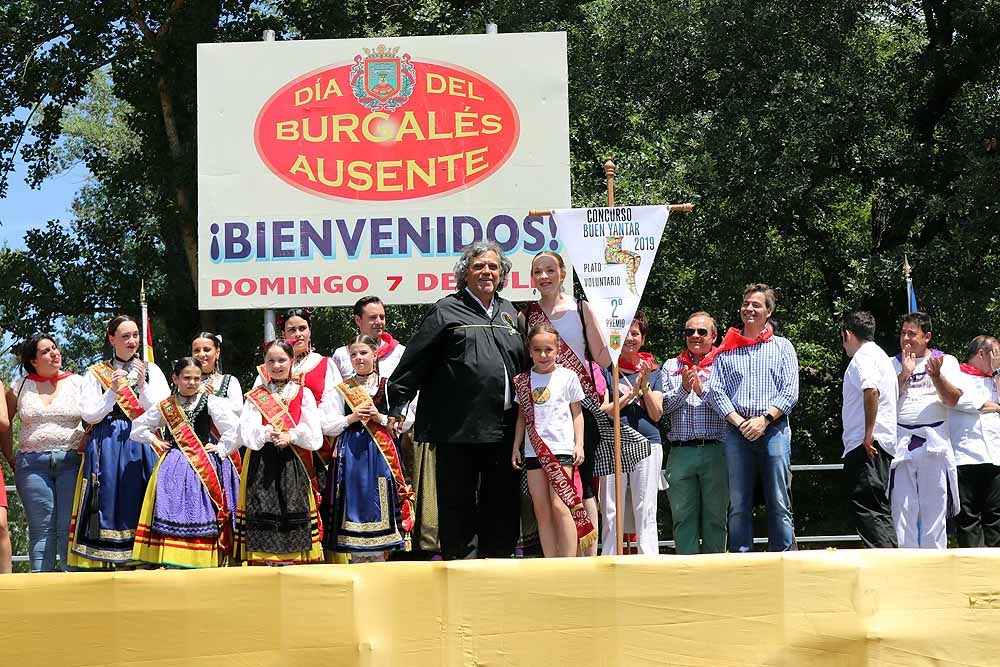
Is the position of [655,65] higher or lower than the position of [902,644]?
higher

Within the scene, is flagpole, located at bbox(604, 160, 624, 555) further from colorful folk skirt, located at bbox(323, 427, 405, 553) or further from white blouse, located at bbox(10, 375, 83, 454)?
white blouse, located at bbox(10, 375, 83, 454)

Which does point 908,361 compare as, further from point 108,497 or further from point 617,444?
point 108,497

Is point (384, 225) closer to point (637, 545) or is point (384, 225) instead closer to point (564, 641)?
point (637, 545)

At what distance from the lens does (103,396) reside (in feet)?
24.1

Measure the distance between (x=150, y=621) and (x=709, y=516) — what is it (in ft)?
13.5

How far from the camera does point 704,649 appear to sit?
441 centimetres

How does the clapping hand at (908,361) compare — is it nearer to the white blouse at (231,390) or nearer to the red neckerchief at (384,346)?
the red neckerchief at (384,346)

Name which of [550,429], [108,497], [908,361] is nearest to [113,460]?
[108,497]

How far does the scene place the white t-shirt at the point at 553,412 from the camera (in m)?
6.31

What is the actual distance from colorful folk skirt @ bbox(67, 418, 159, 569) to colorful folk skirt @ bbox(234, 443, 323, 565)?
587 millimetres

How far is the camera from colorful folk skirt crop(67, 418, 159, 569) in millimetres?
7379

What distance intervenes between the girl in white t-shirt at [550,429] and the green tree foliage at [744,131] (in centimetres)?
678

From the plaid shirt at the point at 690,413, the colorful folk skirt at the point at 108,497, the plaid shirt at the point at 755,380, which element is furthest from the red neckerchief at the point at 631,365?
the colorful folk skirt at the point at 108,497

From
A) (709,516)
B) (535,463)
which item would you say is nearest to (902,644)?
(535,463)
